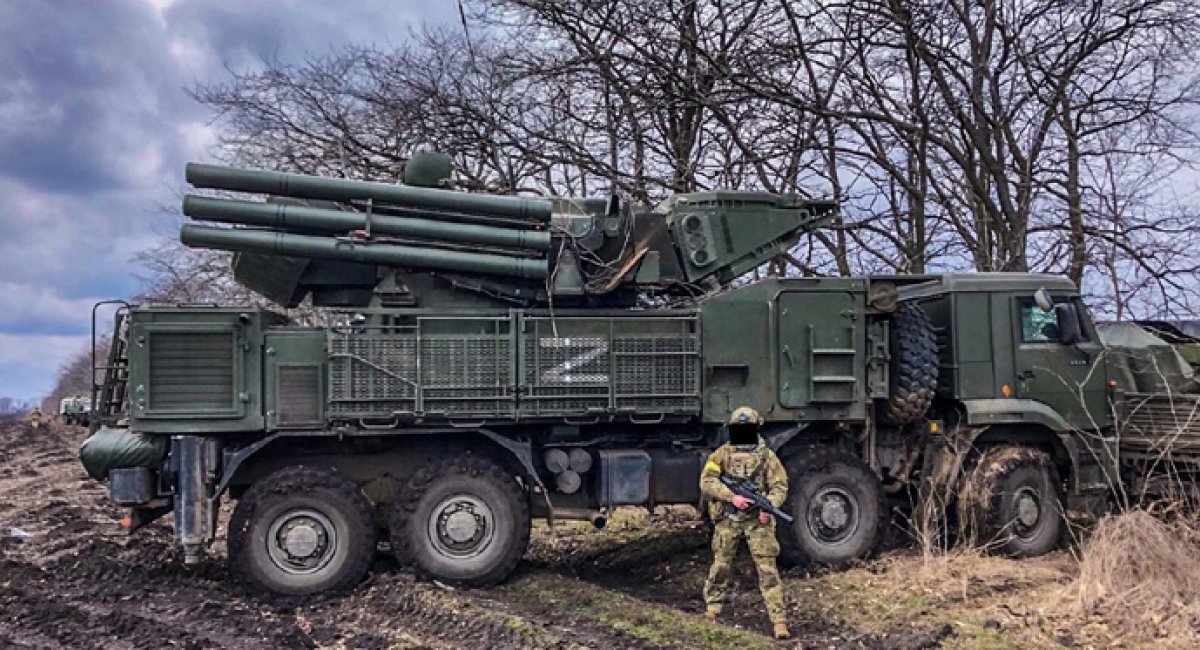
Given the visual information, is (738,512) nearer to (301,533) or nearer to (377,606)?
(377,606)

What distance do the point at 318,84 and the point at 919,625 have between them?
15.1 metres

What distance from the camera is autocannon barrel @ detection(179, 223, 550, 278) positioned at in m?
8.71

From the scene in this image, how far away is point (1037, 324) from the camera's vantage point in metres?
10.5

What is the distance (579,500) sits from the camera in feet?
31.0

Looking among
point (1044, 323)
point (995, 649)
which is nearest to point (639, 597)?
point (995, 649)

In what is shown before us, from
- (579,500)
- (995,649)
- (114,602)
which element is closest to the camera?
(995,649)

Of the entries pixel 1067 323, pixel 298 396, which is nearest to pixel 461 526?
pixel 298 396

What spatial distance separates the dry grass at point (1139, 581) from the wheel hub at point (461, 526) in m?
4.60

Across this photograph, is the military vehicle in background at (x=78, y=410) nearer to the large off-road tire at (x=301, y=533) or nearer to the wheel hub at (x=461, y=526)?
the large off-road tire at (x=301, y=533)

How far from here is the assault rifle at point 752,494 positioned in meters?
7.76

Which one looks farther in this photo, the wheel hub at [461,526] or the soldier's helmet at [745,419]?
the wheel hub at [461,526]

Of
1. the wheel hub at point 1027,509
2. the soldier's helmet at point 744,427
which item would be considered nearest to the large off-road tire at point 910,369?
the wheel hub at point 1027,509

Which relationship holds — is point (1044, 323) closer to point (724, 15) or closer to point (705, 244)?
point (705, 244)

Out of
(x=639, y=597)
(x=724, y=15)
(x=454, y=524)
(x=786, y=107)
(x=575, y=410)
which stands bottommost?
(x=639, y=597)
